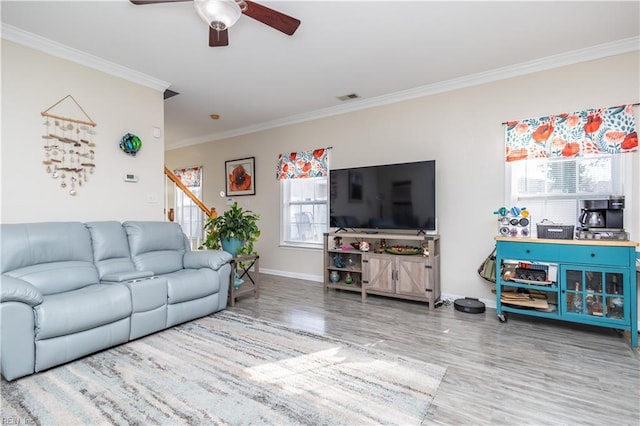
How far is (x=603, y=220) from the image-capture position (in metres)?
2.77

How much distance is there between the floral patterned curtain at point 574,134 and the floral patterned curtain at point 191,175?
5.45 m

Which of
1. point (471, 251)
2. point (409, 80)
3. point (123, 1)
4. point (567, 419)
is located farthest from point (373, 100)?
point (567, 419)

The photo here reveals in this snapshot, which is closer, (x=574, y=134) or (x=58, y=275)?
(x=58, y=275)

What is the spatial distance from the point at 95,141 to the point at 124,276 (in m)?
1.58

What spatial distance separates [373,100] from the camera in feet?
14.1

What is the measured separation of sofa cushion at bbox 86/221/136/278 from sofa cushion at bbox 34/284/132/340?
0.32m

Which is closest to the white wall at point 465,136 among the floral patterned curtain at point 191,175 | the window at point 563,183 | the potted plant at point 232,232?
the window at point 563,183

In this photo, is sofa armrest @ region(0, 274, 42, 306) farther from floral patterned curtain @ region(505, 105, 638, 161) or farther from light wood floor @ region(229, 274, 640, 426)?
floral patterned curtain @ region(505, 105, 638, 161)

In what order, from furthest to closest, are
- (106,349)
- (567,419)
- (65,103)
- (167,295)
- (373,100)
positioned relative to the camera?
(373,100) → (65,103) → (167,295) → (106,349) → (567,419)

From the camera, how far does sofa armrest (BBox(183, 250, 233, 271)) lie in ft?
10.8

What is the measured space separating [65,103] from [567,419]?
457 cm

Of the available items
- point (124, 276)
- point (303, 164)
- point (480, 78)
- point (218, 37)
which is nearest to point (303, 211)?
point (303, 164)

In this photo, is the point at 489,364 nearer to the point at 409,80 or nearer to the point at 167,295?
the point at 167,295

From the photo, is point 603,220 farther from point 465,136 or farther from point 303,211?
point 303,211
